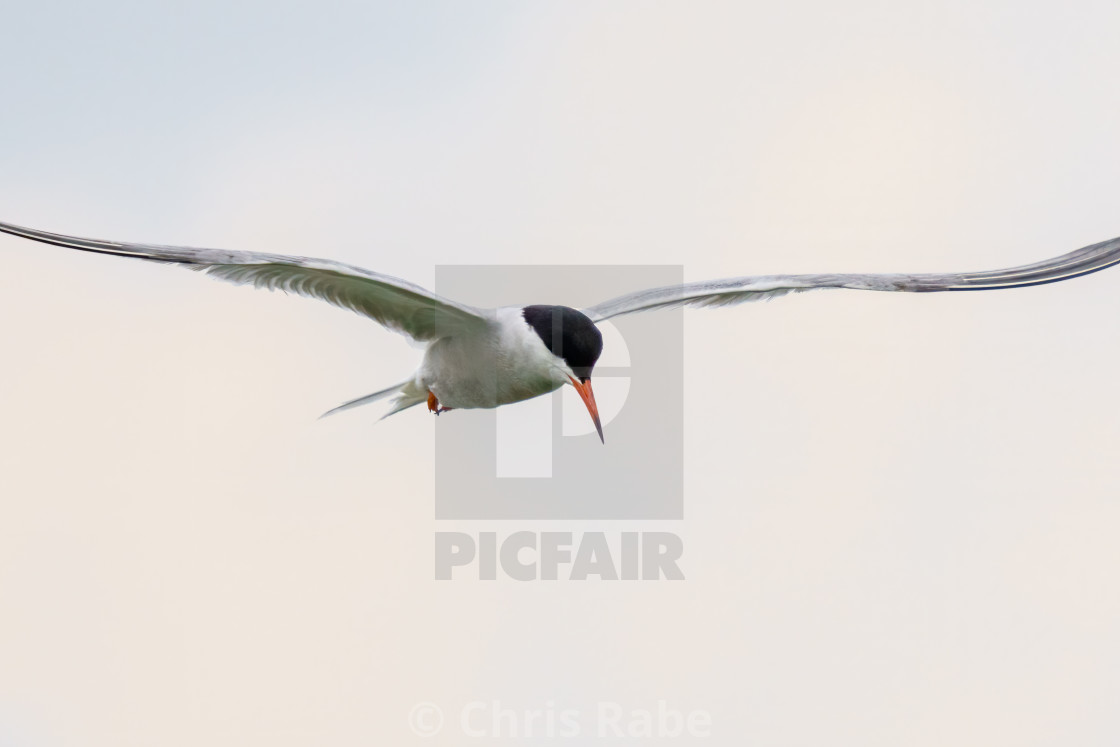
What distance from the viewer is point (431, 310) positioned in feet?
27.2

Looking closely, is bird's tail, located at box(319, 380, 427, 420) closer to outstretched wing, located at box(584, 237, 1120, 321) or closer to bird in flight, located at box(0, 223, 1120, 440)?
bird in flight, located at box(0, 223, 1120, 440)

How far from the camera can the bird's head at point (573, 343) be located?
25.7 feet

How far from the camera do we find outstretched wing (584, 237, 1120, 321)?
840 cm

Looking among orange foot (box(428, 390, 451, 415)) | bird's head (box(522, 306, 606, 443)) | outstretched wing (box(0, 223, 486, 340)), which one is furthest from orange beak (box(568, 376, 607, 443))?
orange foot (box(428, 390, 451, 415))

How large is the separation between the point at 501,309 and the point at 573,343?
867 millimetres

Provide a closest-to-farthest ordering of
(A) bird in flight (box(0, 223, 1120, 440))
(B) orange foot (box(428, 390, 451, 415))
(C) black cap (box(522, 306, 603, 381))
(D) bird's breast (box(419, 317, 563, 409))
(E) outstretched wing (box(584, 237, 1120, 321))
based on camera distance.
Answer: (A) bird in flight (box(0, 223, 1120, 440)) → (C) black cap (box(522, 306, 603, 381)) → (D) bird's breast (box(419, 317, 563, 409)) → (E) outstretched wing (box(584, 237, 1120, 321)) → (B) orange foot (box(428, 390, 451, 415))

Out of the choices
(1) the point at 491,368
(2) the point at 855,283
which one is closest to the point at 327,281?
(1) the point at 491,368

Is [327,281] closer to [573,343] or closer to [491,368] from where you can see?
[491,368]

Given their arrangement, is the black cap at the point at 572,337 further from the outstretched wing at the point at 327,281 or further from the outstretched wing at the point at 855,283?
the outstretched wing at the point at 855,283

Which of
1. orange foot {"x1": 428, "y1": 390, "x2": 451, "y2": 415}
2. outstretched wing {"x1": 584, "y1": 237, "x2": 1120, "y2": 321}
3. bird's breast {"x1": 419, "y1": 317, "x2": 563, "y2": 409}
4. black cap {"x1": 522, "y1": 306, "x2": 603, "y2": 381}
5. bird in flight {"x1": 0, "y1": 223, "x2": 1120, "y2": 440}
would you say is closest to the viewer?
bird in flight {"x1": 0, "y1": 223, "x2": 1120, "y2": 440}

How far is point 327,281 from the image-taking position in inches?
314

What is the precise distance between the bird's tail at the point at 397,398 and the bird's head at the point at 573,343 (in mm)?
1493

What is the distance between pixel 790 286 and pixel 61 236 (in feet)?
14.0

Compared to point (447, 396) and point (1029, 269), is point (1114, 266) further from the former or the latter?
point (447, 396)
